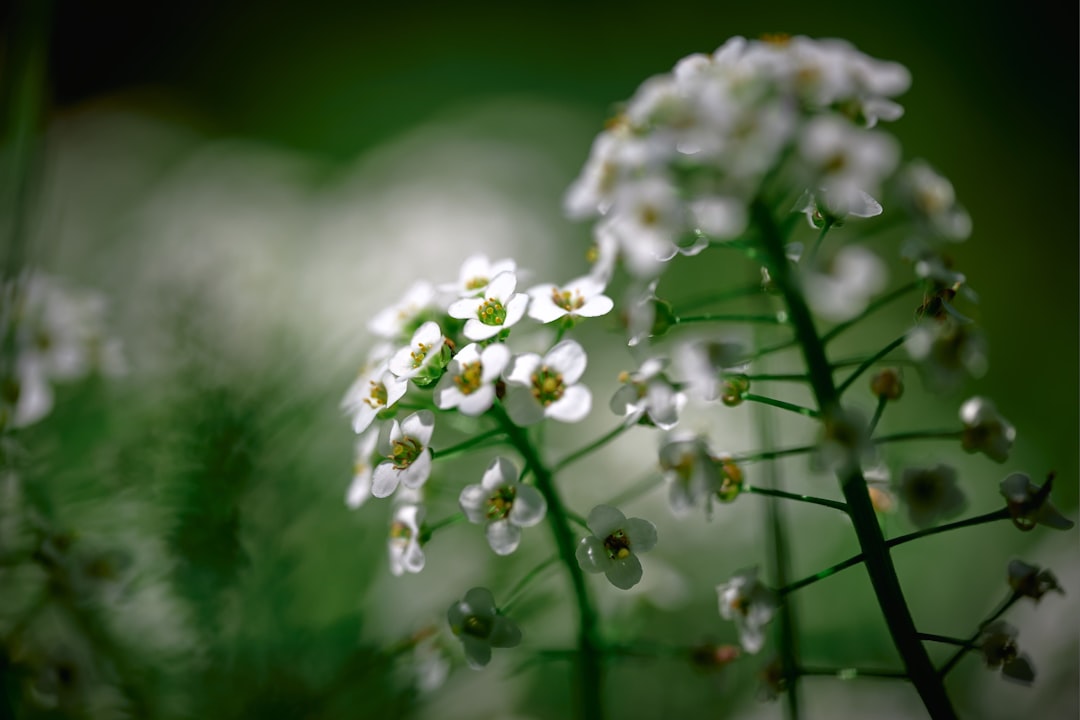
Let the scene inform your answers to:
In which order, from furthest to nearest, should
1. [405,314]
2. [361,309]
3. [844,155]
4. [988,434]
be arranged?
[361,309]
[405,314]
[988,434]
[844,155]

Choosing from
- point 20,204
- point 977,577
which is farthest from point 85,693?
point 977,577

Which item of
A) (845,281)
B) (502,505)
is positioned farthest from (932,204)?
(502,505)

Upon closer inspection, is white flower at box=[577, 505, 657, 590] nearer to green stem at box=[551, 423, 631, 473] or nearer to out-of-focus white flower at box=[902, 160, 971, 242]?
green stem at box=[551, 423, 631, 473]

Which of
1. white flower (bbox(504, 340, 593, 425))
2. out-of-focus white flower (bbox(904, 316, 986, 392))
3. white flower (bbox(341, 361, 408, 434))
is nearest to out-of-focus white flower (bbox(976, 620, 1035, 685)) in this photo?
out-of-focus white flower (bbox(904, 316, 986, 392))

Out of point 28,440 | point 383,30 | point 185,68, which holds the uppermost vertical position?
point 383,30

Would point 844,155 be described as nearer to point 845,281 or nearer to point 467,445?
point 845,281

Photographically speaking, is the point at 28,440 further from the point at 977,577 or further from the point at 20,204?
the point at 977,577
